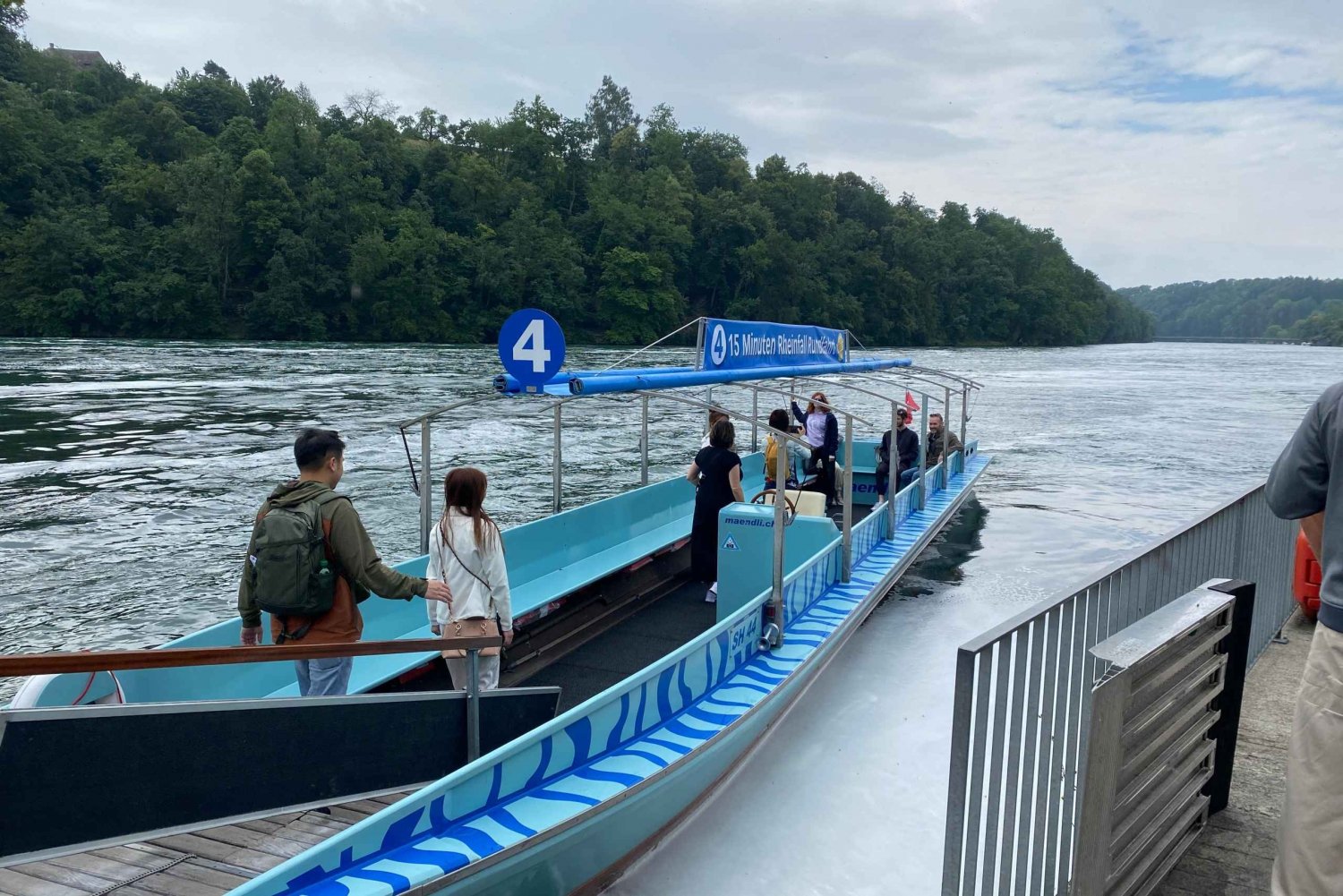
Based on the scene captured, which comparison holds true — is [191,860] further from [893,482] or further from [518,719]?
[893,482]

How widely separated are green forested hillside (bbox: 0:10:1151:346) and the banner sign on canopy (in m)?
54.0

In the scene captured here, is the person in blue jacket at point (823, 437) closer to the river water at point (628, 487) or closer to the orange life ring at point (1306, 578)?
the river water at point (628, 487)

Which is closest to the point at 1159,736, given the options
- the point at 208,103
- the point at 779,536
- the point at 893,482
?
the point at 779,536

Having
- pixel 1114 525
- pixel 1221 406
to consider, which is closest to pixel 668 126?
pixel 1221 406

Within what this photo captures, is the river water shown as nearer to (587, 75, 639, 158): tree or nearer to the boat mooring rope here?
the boat mooring rope

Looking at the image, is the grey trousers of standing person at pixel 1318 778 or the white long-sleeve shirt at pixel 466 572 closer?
the grey trousers of standing person at pixel 1318 778

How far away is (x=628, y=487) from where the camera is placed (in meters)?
19.0

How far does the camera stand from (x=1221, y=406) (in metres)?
39.7

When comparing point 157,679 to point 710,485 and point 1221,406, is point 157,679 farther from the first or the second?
A: point 1221,406

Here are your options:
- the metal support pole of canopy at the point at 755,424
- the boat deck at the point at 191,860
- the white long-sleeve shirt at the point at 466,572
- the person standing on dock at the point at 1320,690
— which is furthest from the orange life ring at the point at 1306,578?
the boat deck at the point at 191,860

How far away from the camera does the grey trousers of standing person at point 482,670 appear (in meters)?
4.96

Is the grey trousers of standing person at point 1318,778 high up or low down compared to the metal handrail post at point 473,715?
up

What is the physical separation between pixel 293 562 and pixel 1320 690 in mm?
3573

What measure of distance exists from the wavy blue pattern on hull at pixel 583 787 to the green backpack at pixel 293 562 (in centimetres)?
103
